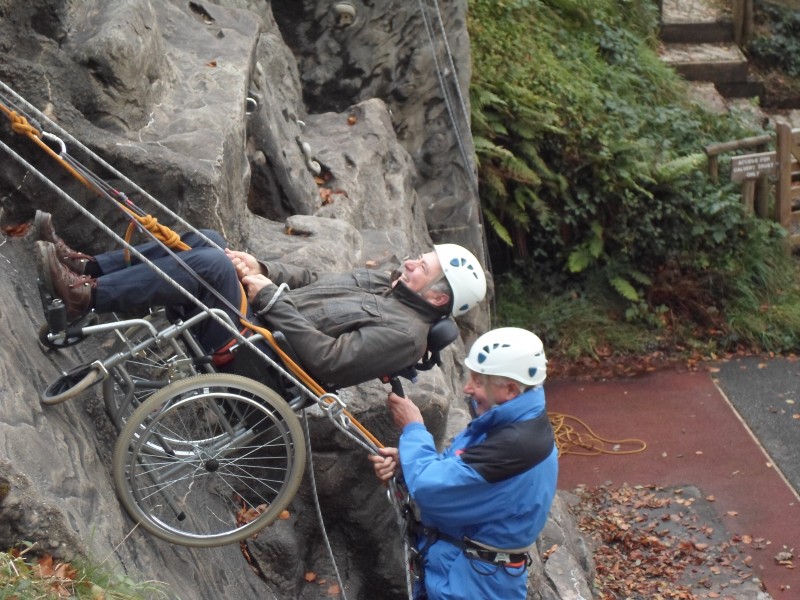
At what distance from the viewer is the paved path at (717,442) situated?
9.41m

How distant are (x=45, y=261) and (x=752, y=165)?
1083cm

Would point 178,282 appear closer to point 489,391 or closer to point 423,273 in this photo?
point 423,273

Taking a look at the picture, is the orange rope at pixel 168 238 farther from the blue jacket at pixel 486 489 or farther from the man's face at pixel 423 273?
the man's face at pixel 423 273

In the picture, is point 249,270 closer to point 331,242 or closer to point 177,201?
point 177,201

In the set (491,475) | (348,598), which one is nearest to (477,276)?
(491,475)

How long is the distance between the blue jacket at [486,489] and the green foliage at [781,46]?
14.6m

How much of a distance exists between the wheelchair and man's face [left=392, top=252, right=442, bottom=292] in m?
0.22

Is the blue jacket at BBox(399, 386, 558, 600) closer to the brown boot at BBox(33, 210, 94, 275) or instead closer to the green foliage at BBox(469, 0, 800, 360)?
the brown boot at BBox(33, 210, 94, 275)

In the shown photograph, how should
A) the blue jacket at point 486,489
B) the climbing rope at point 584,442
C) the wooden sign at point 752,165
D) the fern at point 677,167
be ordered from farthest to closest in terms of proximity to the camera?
1. the wooden sign at point 752,165
2. the fern at point 677,167
3. the climbing rope at point 584,442
4. the blue jacket at point 486,489

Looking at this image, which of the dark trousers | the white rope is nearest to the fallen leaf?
the dark trousers

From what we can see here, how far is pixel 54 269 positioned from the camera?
476 centimetres

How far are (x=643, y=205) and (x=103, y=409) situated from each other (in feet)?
30.8

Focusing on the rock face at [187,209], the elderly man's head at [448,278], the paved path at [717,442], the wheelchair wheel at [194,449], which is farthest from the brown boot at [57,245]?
the paved path at [717,442]

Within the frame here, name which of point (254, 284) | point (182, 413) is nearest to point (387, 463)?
point (254, 284)
